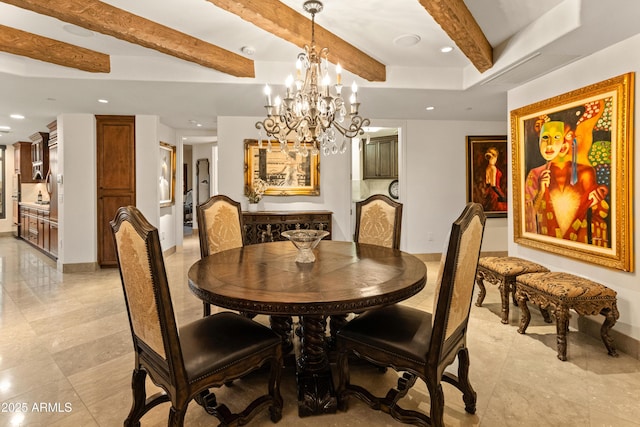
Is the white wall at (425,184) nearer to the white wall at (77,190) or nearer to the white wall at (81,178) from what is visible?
the white wall at (81,178)

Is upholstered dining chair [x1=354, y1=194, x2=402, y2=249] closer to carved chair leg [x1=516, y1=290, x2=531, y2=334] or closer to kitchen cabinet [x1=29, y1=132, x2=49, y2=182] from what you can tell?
carved chair leg [x1=516, y1=290, x2=531, y2=334]

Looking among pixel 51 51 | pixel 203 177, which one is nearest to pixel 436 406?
pixel 51 51

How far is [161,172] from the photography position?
561cm

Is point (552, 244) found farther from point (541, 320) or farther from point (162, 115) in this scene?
point (162, 115)

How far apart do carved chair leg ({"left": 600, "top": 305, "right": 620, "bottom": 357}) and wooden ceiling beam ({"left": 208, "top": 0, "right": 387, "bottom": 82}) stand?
110 inches

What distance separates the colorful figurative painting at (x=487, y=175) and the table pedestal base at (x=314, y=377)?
14.4ft

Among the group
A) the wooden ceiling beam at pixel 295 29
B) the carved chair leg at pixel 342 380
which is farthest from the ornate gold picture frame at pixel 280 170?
the carved chair leg at pixel 342 380

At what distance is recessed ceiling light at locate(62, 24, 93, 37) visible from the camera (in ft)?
8.89

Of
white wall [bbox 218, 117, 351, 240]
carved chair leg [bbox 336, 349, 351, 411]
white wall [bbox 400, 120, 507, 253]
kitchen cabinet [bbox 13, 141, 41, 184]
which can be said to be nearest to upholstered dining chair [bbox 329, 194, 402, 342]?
carved chair leg [bbox 336, 349, 351, 411]

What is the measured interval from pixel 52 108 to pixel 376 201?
4549 millimetres

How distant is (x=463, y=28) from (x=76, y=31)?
3017mm

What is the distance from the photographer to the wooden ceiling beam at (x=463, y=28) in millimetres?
2158

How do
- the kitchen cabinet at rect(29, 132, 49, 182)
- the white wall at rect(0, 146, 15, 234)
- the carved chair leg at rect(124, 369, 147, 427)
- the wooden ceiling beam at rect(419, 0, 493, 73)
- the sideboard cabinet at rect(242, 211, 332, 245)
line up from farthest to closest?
1. the white wall at rect(0, 146, 15, 234)
2. the kitchen cabinet at rect(29, 132, 49, 182)
3. the sideboard cabinet at rect(242, 211, 332, 245)
4. the wooden ceiling beam at rect(419, 0, 493, 73)
5. the carved chair leg at rect(124, 369, 147, 427)

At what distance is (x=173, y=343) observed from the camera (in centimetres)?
131
